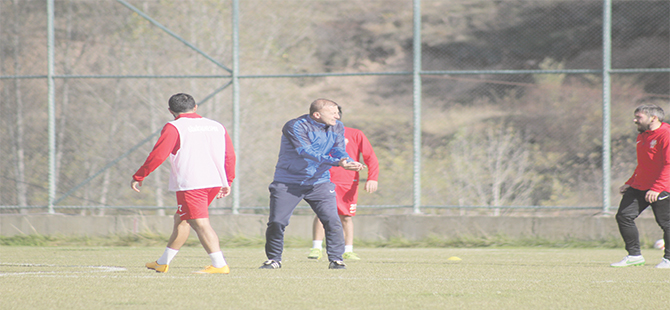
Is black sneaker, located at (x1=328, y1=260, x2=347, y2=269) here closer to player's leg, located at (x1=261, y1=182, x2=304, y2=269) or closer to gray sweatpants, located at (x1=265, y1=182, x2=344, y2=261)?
gray sweatpants, located at (x1=265, y1=182, x2=344, y2=261)

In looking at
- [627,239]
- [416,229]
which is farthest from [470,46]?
[627,239]

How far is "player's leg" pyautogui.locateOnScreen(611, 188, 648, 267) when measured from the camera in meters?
7.43

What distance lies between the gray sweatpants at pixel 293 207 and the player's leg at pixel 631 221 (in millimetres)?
2630

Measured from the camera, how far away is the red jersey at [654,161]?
23.5 feet

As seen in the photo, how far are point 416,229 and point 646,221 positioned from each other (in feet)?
9.58

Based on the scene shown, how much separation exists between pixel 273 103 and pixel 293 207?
7853 millimetres

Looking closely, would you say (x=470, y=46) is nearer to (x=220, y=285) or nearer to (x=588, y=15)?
(x=588, y=15)

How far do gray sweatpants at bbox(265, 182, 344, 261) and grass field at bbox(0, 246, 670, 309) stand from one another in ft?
0.73

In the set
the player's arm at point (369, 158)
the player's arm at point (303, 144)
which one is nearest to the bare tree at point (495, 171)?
the player's arm at point (369, 158)

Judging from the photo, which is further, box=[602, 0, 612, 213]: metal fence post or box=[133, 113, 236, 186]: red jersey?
box=[602, 0, 612, 213]: metal fence post

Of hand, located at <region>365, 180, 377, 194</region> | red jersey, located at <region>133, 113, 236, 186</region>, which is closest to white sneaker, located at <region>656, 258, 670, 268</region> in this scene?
hand, located at <region>365, 180, 377, 194</region>

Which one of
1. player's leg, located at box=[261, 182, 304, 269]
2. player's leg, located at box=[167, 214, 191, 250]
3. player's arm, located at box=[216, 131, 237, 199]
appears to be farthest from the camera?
player's leg, located at box=[261, 182, 304, 269]

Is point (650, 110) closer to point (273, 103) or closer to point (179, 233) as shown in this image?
point (179, 233)

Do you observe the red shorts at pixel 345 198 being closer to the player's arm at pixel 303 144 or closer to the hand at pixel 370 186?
the hand at pixel 370 186
